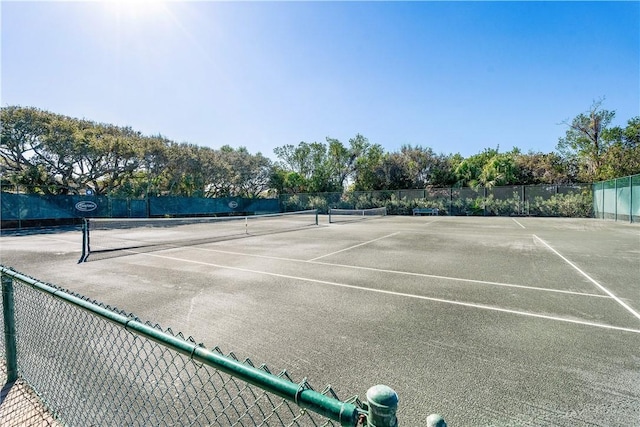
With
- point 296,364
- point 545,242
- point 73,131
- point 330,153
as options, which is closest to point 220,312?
point 296,364

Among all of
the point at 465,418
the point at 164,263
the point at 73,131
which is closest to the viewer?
the point at 465,418

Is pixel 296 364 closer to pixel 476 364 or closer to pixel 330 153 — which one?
pixel 476 364

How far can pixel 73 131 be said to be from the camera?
25.6 metres

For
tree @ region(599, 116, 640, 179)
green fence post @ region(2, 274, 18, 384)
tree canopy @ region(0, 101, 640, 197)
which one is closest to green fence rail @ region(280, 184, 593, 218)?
tree @ region(599, 116, 640, 179)

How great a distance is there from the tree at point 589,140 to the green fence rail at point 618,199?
16.3 ft

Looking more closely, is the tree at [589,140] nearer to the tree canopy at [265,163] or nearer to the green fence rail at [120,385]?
the tree canopy at [265,163]

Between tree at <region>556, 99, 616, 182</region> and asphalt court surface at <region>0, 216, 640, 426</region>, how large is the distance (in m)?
26.8

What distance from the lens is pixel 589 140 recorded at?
3145 centimetres

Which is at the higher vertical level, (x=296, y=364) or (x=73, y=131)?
(x=73, y=131)

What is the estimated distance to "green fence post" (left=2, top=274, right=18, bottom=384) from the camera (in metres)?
2.99

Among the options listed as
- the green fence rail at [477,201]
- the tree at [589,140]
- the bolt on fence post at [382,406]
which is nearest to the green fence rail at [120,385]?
the bolt on fence post at [382,406]

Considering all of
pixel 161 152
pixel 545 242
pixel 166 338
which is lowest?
pixel 545 242

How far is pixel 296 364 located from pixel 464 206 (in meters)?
32.2

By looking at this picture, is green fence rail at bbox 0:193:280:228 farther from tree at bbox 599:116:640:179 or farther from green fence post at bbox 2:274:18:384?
tree at bbox 599:116:640:179
